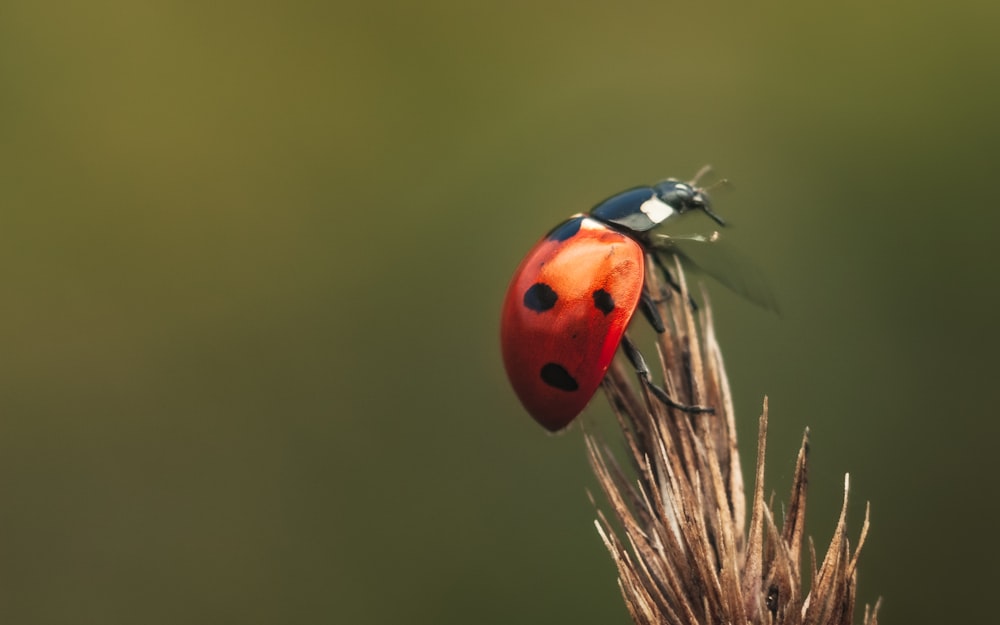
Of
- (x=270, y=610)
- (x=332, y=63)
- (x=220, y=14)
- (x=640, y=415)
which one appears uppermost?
(x=220, y=14)

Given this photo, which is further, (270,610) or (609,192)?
(609,192)

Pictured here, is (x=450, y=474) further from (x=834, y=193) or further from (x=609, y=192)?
(x=834, y=193)

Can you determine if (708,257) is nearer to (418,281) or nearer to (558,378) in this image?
(558,378)

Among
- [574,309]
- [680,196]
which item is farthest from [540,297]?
[680,196]

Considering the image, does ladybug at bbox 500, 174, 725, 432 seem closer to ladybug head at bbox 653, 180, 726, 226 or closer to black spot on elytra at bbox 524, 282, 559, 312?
black spot on elytra at bbox 524, 282, 559, 312

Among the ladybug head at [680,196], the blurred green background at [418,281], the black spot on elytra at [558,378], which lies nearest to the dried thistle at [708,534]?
the black spot on elytra at [558,378]

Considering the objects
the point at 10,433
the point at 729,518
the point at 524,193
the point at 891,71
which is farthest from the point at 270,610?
the point at 891,71

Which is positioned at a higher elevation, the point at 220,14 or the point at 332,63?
the point at 220,14
